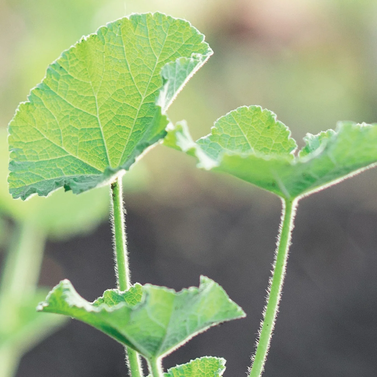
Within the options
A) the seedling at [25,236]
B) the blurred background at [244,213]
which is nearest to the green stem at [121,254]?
the seedling at [25,236]

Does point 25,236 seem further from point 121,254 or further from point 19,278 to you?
point 121,254

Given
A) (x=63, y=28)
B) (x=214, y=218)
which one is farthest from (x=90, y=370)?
(x=63, y=28)

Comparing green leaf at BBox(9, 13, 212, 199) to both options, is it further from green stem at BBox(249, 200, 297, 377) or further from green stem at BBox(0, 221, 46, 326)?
green stem at BBox(0, 221, 46, 326)

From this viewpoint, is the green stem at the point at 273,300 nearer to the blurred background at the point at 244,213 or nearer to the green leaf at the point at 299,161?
the green leaf at the point at 299,161

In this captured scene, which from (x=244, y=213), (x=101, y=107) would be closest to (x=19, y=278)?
(x=101, y=107)

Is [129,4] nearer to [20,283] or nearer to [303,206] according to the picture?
[303,206]

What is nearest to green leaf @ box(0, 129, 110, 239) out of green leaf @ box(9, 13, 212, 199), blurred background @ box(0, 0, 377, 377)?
blurred background @ box(0, 0, 377, 377)
